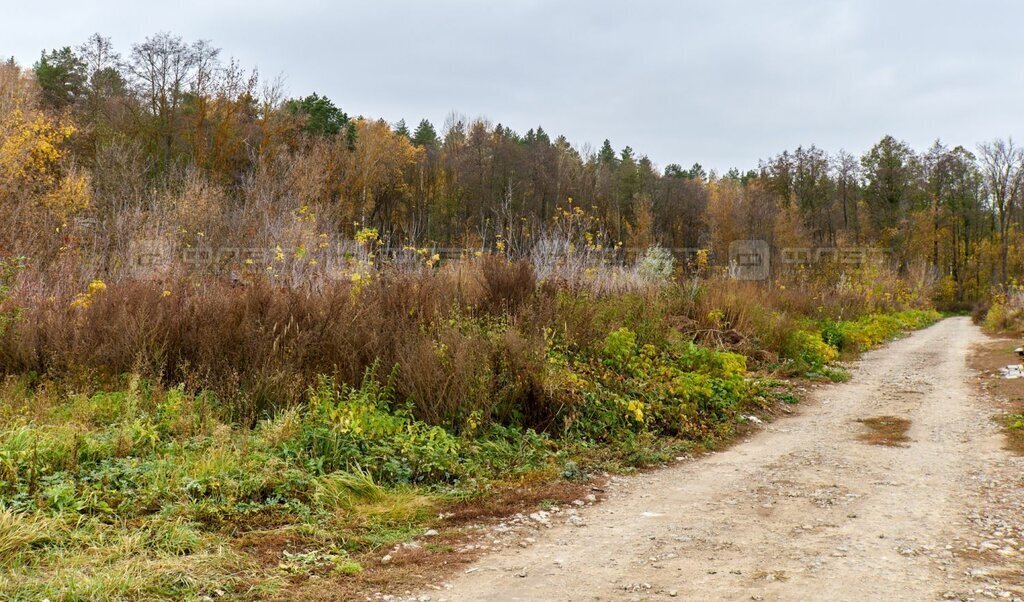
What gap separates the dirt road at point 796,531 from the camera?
3420 millimetres

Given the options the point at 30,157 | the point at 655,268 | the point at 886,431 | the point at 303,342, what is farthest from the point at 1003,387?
the point at 30,157

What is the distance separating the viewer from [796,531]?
14.1 ft

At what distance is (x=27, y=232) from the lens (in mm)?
11188

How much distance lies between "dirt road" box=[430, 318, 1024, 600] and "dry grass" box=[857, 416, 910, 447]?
151mm

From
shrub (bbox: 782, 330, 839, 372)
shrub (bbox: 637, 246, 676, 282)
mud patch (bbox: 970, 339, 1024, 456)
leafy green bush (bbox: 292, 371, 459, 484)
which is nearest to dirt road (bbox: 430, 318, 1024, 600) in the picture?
mud patch (bbox: 970, 339, 1024, 456)

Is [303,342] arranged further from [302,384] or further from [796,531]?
[796,531]

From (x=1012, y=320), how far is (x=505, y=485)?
25954mm

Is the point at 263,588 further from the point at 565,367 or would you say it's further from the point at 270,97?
the point at 270,97

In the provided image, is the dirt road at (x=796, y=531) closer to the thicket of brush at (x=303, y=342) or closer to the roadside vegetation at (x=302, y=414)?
the roadside vegetation at (x=302, y=414)

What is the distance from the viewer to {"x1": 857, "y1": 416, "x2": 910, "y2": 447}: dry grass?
706cm

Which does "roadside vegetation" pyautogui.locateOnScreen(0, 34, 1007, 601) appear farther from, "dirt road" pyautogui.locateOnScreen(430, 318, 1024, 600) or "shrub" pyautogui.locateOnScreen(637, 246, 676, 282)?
"dirt road" pyautogui.locateOnScreen(430, 318, 1024, 600)

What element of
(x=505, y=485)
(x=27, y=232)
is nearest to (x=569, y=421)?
(x=505, y=485)

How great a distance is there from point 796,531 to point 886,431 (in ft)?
13.7

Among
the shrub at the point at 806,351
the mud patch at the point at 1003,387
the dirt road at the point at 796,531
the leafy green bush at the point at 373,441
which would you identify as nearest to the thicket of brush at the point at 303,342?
the leafy green bush at the point at 373,441
